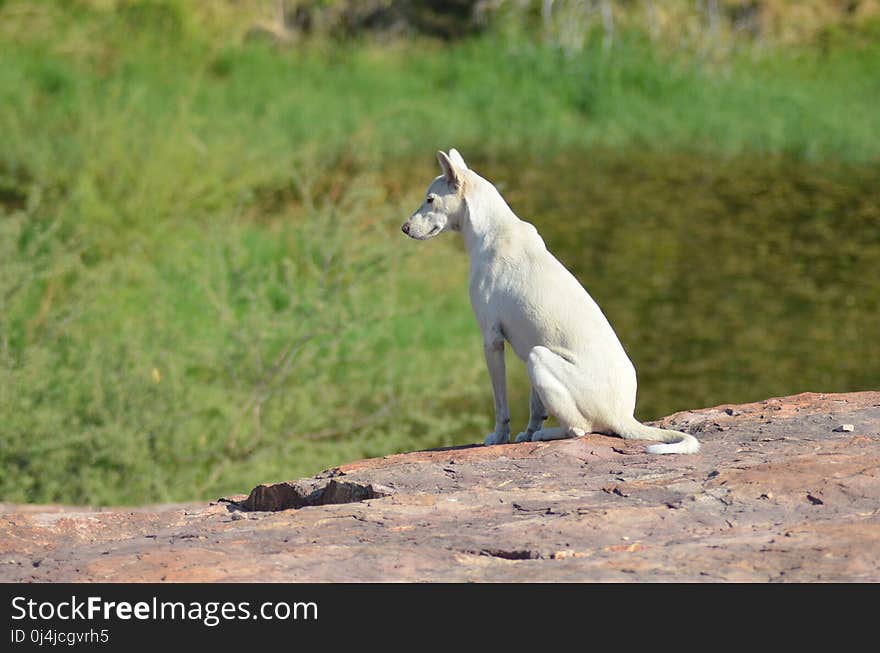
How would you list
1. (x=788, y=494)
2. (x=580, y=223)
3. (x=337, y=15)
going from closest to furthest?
Result: 1. (x=788, y=494)
2. (x=580, y=223)
3. (x=337, y=15)

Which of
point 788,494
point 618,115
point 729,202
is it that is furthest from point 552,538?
point 618,115

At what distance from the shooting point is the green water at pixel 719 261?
14.7m

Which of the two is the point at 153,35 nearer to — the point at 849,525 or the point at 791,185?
the point at 791,185

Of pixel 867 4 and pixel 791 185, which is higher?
pixel 867 4

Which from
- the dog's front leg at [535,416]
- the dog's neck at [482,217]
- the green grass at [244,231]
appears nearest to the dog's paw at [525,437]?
the dog's front leg at [535,416]

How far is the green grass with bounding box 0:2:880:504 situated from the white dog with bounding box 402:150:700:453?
4.25m

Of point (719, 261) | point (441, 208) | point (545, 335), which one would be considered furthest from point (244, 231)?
point (545, 335)

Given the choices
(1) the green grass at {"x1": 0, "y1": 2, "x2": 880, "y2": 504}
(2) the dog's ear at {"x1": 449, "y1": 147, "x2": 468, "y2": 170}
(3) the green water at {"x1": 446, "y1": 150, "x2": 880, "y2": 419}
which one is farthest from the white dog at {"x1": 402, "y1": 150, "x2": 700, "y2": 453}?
(3) the green water at {"x1": 446, "y1": 150, "x2": 880, "y2": 419}

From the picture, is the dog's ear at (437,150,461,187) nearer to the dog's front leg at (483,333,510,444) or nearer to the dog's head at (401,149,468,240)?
the dog's head at (401,149,468,240)

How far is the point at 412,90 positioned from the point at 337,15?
19.8ft

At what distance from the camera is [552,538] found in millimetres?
4676

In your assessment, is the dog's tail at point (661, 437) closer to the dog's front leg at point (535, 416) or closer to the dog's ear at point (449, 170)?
the dog's front leg at point (535, 416)

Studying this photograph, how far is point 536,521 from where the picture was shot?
4891 mm

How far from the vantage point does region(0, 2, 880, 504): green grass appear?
33.4ft
